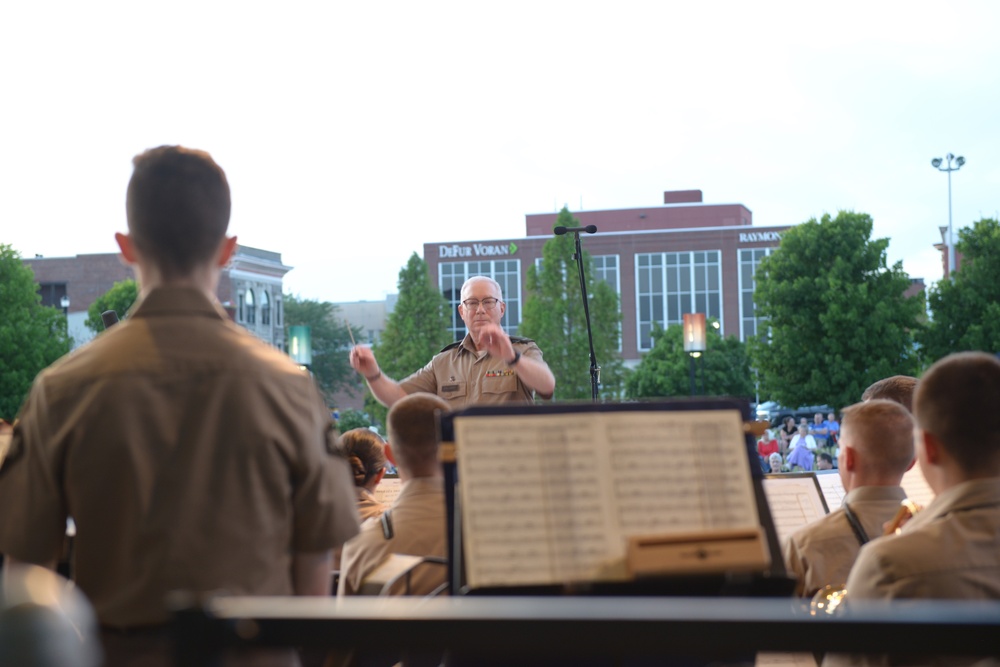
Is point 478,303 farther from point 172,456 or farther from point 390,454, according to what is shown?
point 172,456

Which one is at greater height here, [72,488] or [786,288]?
[786,288]

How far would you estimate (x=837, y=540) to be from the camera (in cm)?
356

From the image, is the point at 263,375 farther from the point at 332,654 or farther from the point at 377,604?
the point at 332,654

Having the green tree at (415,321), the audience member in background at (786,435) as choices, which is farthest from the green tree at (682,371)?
the audience member in background at (786,435)

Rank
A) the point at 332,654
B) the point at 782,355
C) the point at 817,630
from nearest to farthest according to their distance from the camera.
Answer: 1. the point at 817,630
2. the point at 332,654
3. the point at 782,355

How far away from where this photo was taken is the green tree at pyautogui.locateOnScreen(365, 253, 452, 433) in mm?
52188

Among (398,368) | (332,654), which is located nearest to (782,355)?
(398,368)

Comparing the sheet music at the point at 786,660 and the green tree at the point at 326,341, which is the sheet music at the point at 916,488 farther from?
the green tree at the point at 326,341

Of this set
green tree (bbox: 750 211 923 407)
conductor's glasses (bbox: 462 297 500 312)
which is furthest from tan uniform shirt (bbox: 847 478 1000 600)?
green tree (bbox: 750 211 923 407)

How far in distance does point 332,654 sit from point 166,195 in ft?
4.41

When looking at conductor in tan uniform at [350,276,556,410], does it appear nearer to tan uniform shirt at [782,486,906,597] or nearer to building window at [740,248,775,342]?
tan uniform shirt at [782,486,906,597]

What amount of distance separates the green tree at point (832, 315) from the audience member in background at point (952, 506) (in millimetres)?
33565

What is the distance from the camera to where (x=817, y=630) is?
142 centimetres

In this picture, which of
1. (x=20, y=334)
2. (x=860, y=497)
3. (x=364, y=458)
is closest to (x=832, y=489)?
(x=860, y=497)
